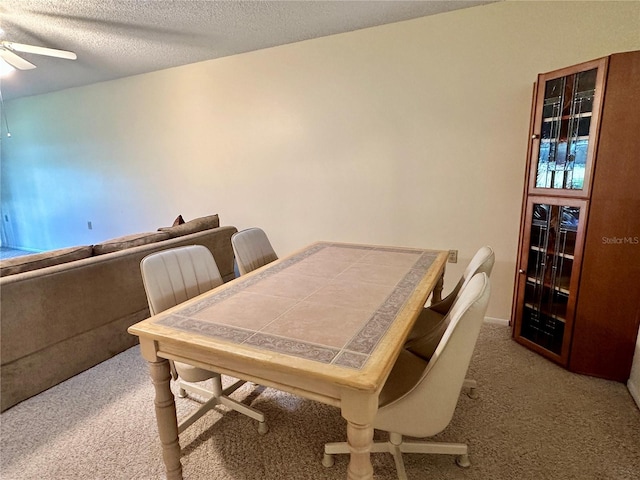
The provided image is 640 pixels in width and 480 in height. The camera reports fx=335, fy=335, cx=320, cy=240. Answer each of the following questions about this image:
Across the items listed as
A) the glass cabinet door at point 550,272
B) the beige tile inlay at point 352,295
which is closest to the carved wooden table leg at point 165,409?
the beige tile inlay at point 352,295

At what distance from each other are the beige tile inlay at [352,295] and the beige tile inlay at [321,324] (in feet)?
0.17

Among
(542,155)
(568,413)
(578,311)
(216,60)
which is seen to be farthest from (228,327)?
(216,60)

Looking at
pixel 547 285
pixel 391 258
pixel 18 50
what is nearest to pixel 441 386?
pixel 391 258

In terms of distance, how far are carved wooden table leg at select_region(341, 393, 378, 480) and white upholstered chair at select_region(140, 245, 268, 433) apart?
83cm

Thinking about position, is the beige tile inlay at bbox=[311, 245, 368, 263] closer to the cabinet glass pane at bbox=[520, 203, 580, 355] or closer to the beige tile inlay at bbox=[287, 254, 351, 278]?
the beige tile inlay at bbox=[287, 254, 351, 278]

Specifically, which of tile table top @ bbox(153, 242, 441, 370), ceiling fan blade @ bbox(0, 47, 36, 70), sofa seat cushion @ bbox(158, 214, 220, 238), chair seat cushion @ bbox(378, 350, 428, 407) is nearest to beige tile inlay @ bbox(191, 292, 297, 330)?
tile table top @ bbox(153, 242, 441, 370)

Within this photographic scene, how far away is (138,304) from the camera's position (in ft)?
8.40

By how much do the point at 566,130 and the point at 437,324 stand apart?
1.54 m

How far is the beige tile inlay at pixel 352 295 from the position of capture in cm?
139

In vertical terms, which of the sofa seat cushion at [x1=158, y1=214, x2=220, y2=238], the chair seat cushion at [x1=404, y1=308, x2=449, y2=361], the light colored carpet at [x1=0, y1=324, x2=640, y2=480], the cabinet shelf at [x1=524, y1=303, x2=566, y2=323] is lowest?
the light colored carpet at [x1=0, y1=324, x2=640, y2=480]

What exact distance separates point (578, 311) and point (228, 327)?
2132 millimetres

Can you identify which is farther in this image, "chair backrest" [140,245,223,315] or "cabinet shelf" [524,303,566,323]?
"cabinet shelf" [524,303,566,323]

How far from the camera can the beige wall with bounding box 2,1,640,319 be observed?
2.47 meters

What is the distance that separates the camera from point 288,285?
163 cm
